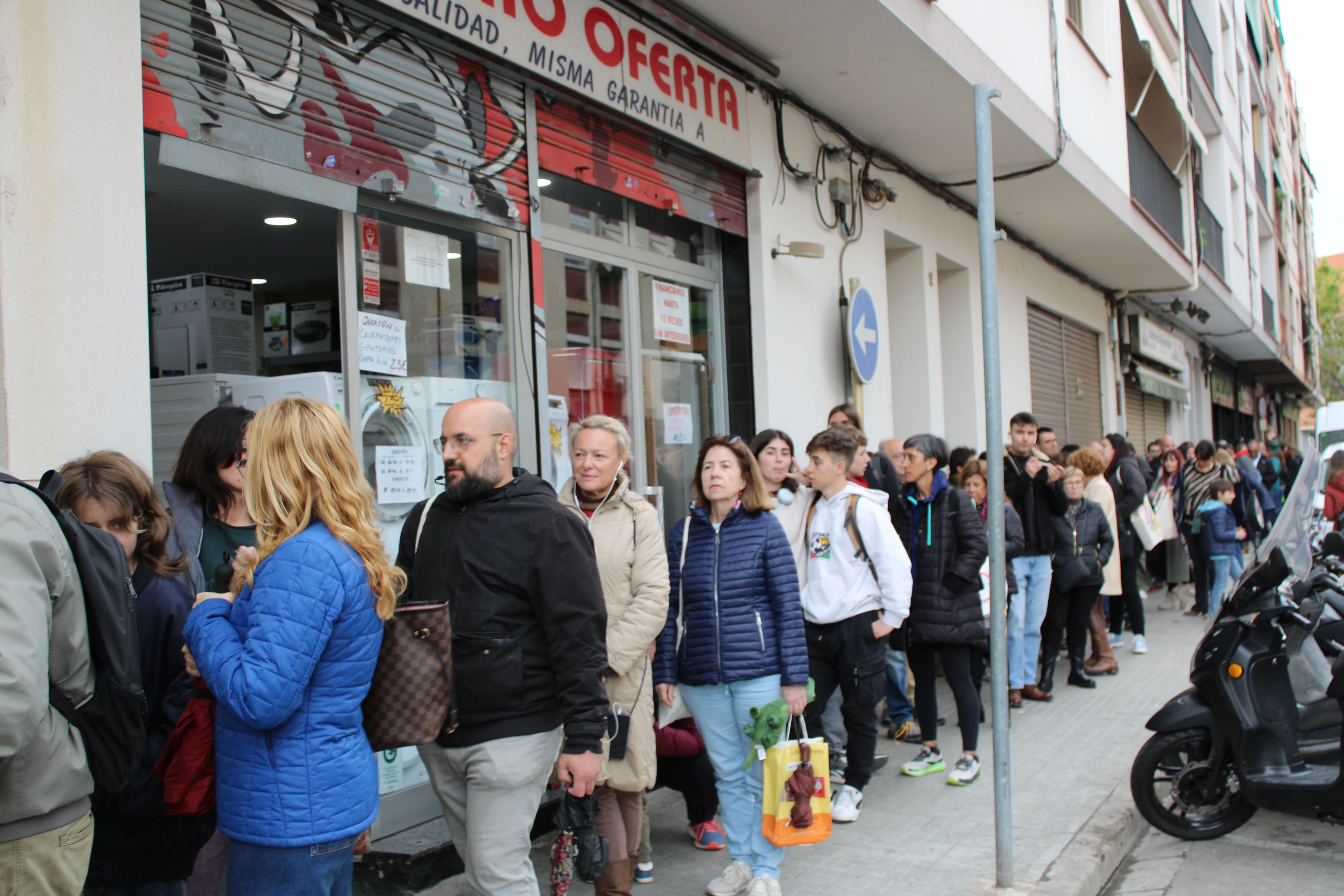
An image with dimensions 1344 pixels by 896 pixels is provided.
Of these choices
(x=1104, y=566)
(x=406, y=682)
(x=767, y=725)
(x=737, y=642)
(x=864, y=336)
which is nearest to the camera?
(x=406, y=682)

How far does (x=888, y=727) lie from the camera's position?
676 centimetres

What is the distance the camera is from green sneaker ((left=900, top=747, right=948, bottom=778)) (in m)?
5.67

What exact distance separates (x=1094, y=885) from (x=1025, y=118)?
6387mm

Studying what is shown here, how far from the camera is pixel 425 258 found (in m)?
5.04

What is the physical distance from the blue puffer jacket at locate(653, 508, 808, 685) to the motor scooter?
2023 millimetres

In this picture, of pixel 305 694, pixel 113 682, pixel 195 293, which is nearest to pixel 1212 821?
pixel 305 694

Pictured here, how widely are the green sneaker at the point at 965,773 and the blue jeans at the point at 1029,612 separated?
6.05ft

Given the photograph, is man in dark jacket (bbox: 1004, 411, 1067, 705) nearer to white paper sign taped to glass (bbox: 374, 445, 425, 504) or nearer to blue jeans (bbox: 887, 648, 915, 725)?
blue jeans (bbox: 887, 648, 915, 725)

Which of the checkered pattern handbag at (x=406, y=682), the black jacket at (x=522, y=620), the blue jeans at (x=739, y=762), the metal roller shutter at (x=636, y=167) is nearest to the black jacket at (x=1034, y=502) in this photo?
the metal roller shutter at (x=636, y=167)

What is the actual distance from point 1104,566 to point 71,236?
23.9ft

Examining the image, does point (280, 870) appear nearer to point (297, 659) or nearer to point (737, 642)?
point (297, 659)

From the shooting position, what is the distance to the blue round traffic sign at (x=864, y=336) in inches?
329

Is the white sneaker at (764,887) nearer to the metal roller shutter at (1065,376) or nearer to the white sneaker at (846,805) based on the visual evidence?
the white sneaker at (846,805)

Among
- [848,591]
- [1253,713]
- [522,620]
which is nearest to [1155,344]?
[1253,713]
